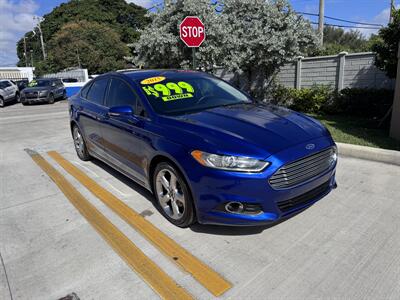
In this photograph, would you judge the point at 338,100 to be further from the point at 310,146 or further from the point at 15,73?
the point at 15,73

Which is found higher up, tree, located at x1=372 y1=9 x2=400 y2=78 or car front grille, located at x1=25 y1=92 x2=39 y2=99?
tree, located at x1=372 y1=9 x2=400 y2=78

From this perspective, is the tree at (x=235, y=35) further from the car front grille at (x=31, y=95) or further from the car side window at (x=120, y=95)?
the car front grille at (x=31, y=95)

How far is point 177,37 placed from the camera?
10.6 m

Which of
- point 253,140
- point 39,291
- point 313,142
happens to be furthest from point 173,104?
point 39,291

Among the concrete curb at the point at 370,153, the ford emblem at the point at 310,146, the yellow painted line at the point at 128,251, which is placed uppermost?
the ford emblem at the point at 310,146

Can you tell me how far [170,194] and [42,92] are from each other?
1867cm

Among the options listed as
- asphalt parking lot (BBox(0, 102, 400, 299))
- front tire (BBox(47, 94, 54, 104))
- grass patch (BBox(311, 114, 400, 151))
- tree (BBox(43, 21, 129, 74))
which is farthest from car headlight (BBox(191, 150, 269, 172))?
tree (BBox(43, 21, 129, 74))

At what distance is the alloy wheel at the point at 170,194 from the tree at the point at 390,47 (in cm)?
661

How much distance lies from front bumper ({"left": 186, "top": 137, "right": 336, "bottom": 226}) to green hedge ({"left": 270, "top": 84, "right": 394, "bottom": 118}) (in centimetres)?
684

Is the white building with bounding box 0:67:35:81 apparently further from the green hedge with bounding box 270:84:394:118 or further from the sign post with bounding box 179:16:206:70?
the sign post with bounding box 179:16:206:70

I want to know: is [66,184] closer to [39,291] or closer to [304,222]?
[39,291]

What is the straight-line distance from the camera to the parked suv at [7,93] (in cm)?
1870

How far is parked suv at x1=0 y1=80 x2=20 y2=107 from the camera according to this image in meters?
18.7

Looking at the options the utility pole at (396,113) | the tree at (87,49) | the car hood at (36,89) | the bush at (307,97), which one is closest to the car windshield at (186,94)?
the utility pole at (396,113)
